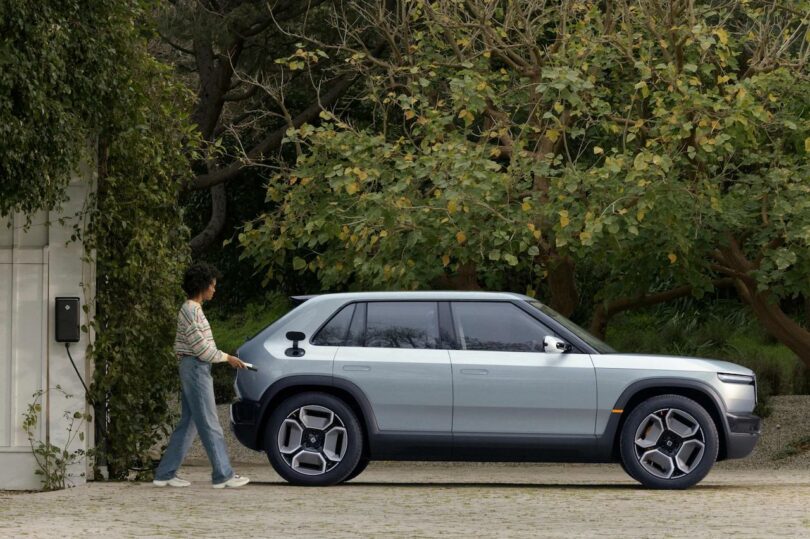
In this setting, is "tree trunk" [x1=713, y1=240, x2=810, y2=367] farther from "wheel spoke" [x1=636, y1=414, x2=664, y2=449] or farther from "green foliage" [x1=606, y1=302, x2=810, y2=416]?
"wheel spoke" [x1=636, y1=414, x2=664, y2=449]

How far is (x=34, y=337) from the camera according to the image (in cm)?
1223

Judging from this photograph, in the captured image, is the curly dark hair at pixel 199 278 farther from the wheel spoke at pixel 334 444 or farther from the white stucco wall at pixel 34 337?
the wheel spoke at pixel 334 444

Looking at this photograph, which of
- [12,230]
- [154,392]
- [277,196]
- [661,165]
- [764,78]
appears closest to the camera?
[12,230]

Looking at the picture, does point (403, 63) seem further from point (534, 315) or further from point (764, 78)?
point (534, 315)

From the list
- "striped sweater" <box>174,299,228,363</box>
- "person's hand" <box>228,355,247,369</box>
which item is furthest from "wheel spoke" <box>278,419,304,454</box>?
"striped sweater" <box>174,299,228,363</box>

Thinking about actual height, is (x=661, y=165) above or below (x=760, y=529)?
above

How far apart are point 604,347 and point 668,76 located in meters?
3.95

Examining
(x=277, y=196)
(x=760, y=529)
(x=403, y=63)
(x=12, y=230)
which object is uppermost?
(x=403, y=63)

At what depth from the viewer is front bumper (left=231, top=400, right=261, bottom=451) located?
12.4 metres

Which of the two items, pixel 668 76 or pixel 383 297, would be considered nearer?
pixel 383 297

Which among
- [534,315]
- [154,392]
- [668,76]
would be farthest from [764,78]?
[154,392]

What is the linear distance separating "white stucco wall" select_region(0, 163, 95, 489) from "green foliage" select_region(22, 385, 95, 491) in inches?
1.5

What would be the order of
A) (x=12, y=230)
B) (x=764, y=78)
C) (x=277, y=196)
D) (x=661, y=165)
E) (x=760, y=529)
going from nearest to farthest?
(x=760, y=529) → (x=12, y=230) → (x=661, y=165) → (x=764, y=78) → (x=277, y=196)

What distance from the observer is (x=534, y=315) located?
12.4 meters
